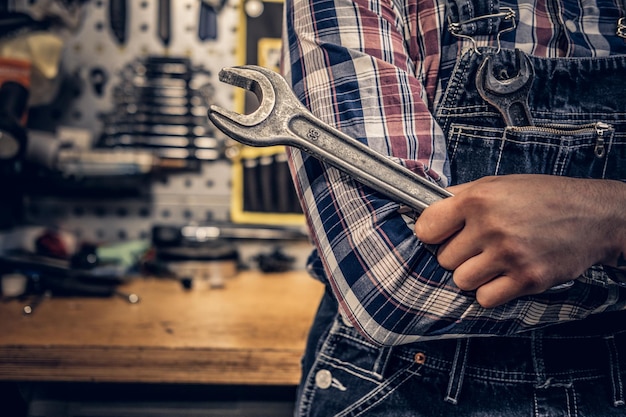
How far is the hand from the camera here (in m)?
0.61

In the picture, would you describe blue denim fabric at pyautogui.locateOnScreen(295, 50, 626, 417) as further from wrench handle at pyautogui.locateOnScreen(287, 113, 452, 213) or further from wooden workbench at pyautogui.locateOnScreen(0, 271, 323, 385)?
wooden workbench at pyautogui.locateOnScreen(0, 271, 323, 385)

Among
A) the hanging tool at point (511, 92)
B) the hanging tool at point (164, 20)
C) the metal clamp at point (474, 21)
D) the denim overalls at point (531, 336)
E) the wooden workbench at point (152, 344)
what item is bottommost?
the wooden workbench at point (152, 344)

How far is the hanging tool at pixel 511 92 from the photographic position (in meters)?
0.75

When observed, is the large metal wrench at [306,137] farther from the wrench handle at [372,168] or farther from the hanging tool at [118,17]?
the hanging tool at [118,17]

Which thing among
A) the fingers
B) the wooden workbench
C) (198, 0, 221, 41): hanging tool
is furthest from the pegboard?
the fingers

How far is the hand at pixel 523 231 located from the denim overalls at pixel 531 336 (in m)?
0.11

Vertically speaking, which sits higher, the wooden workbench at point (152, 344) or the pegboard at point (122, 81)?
the pegboard at point (122, 81)

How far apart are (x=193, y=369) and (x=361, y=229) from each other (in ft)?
1.94

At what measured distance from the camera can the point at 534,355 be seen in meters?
0.76

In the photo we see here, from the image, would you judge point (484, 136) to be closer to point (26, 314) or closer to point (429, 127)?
point (429, 127)

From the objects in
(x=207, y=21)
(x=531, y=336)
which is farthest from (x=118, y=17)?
(x=531, y=336)

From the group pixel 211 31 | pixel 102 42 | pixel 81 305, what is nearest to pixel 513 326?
pixel 81 305

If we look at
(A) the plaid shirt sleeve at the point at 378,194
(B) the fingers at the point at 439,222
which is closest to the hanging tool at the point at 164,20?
(A) the plaid shirt sleeve at the point at 378,194

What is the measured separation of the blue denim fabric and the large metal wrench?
0.38ft
